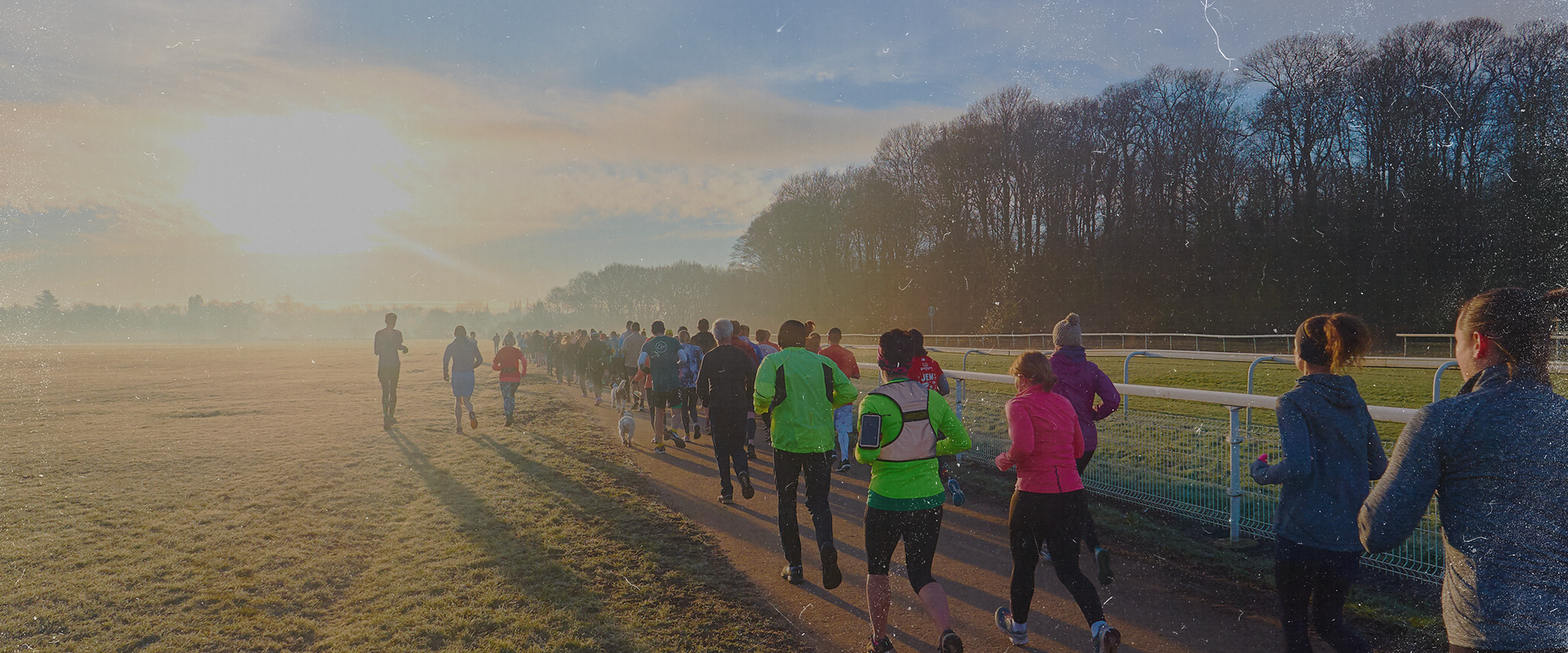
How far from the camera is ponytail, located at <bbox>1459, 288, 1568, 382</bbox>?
1.75 meters

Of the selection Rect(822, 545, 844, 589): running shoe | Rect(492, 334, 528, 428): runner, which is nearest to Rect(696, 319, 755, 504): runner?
Rect(822, 545, 844, 589): running shoe

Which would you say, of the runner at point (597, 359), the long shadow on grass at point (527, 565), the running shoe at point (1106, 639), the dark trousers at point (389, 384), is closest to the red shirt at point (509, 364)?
the dark trousers at point (389, 384)

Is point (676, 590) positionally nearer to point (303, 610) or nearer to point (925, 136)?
point (303, 610)

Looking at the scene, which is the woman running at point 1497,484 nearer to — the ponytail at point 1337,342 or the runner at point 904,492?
the ponytail at point 1337,342

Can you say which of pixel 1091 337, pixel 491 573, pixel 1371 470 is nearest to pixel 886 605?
pixel 1371 470

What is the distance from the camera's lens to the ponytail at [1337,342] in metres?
2.73

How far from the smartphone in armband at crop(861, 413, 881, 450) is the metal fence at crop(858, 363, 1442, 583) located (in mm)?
3320

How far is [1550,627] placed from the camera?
1.67 metres

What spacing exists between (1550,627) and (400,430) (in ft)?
49.8

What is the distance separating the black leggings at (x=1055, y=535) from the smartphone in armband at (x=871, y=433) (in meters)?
0.89

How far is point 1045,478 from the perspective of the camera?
3639 millimetres

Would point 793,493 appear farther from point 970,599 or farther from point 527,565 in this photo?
point 527,565

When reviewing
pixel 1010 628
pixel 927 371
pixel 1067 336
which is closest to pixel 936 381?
pixel 927 371

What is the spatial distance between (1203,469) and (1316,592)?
3820mm
